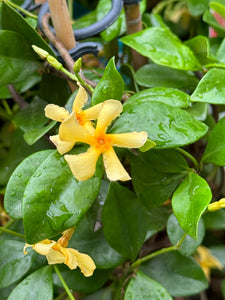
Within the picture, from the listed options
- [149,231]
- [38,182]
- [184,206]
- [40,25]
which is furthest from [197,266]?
[40,25]

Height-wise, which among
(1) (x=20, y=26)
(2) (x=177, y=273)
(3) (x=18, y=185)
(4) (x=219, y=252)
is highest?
(1) (x=20, y=26)

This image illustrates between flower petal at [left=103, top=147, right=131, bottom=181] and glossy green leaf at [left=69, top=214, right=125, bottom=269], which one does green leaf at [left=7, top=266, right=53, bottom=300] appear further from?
flower petal at [left=103, top=147, right=131, bottom=181]

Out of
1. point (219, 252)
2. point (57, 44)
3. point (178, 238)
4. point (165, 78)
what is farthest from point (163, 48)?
point (219, 252)

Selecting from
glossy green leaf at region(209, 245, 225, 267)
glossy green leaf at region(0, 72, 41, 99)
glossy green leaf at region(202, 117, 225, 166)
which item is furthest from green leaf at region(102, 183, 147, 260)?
glossy green leaf at region(209, 245, 225, 267)

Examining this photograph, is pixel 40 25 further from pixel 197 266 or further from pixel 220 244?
pixel 220 244

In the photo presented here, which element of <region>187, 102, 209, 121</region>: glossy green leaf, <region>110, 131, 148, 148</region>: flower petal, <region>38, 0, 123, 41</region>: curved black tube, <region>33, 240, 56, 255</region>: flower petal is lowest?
<region>33, 240, 56, 255</region>: flower petal

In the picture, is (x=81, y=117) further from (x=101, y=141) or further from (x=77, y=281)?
(x=77, y=281)

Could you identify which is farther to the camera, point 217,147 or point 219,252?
point 219,252
